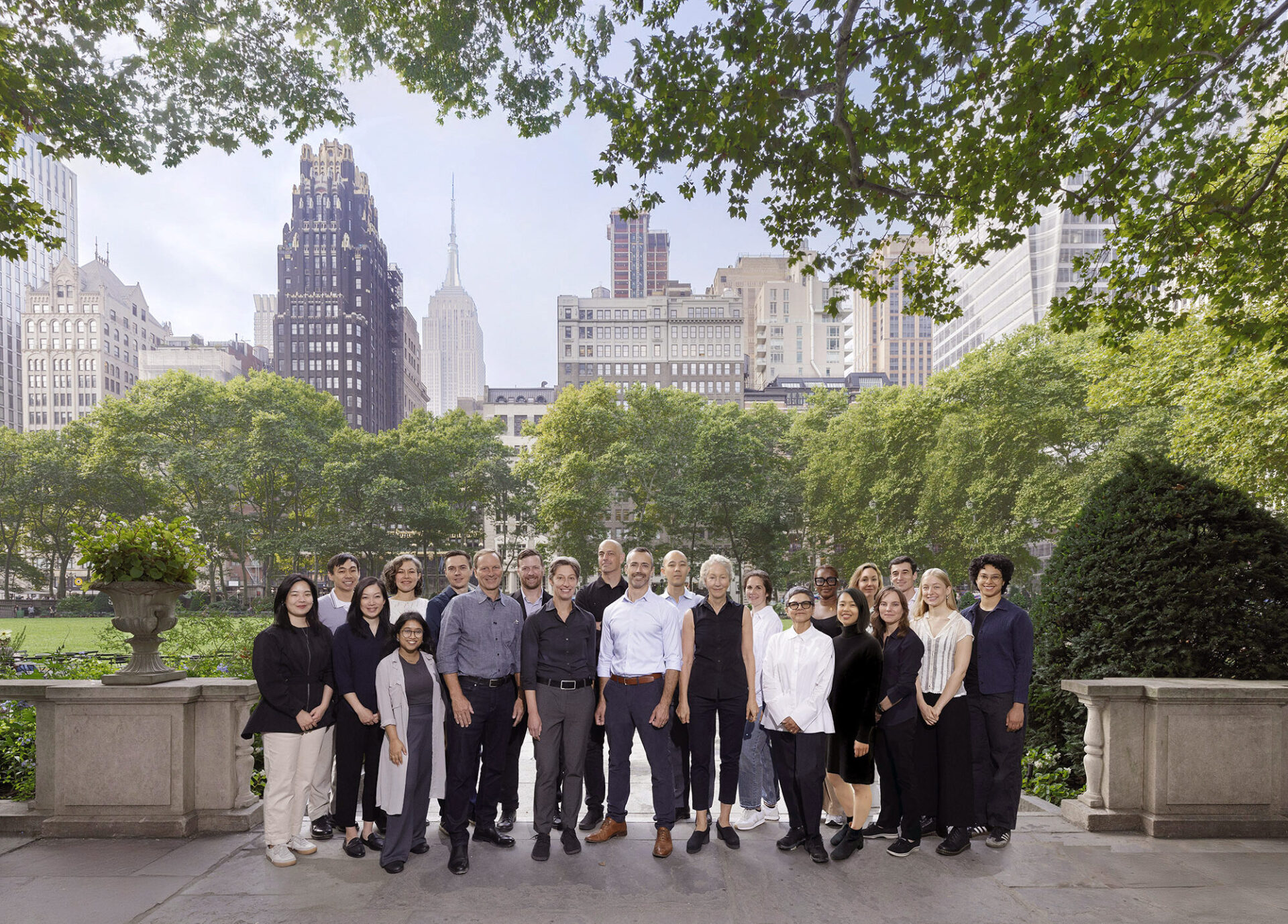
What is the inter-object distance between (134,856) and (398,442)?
44.1 m

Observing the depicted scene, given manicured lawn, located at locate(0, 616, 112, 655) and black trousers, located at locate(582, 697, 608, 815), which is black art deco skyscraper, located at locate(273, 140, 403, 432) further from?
black trousers, located at locate(582, 697, 608, 815)

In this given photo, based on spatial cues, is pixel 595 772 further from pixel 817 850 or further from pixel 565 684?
pixel 817 850

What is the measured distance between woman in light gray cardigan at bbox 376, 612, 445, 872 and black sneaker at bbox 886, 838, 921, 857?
3.19m

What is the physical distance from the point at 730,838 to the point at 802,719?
1001 mm

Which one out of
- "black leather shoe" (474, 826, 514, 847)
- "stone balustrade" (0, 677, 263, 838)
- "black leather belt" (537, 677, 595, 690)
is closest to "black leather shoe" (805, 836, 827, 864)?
"black leather belt" (537, 677, 595, 690)

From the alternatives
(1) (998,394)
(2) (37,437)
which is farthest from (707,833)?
(2) (37,437)

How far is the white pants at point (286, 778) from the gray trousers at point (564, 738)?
162cm

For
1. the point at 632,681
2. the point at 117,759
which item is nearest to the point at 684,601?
the point at 632,681

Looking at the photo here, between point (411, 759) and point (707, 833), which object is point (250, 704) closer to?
point (411, 759)

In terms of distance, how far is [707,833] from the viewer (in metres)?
5.49

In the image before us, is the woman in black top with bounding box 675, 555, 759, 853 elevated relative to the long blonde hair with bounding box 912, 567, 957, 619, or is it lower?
lower

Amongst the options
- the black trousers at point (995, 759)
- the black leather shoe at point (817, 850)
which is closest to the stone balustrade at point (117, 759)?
the black leather shoe at point (817, 850)

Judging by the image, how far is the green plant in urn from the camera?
580cm

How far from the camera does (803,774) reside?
539 cm
